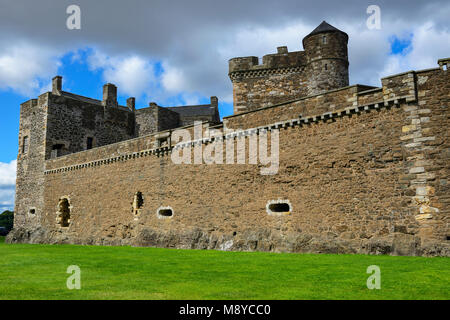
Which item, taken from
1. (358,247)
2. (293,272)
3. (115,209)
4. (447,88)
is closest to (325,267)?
(293,272)

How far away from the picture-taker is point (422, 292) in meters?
6.12

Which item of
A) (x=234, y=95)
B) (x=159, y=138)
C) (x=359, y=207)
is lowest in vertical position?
(x=359, y=207)

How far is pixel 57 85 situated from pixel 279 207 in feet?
90.0

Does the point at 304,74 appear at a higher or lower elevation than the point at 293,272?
higher

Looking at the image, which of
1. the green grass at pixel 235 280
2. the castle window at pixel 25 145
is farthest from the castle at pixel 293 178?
the castle window at pixel 25 145

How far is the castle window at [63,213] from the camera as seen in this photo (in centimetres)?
2636

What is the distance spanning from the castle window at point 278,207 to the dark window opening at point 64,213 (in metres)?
16.2

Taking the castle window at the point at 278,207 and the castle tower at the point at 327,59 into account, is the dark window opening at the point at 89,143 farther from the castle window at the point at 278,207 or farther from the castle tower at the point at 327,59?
the castle window at the point at 278,207

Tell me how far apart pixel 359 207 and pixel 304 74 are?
37.7 ft

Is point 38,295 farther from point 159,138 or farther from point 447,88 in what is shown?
point 159,138

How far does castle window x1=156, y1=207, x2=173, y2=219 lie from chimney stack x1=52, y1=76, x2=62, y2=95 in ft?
69.1

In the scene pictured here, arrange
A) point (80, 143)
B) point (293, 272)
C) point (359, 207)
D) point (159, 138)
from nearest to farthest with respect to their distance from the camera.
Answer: point (293, 272)
point (359, 207)
point (159, 138)
point (80, 143)

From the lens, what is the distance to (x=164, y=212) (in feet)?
64.1

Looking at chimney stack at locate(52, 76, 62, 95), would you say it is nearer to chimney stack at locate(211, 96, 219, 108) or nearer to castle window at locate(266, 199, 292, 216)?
chimney stack at locate(211, 96, 219, 108)
